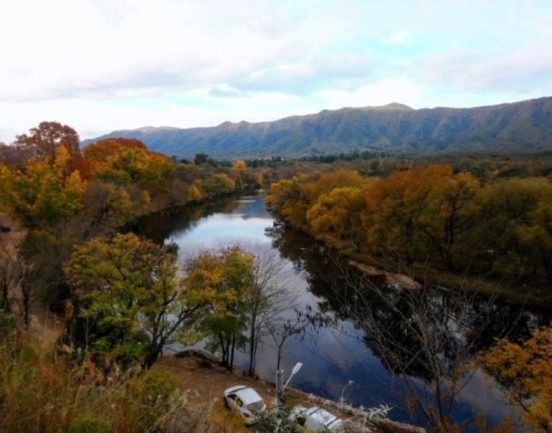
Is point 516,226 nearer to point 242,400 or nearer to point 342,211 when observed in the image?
point 342,211

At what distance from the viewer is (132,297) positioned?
15.4 meters

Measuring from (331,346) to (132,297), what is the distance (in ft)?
39.5

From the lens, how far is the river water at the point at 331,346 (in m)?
16.8

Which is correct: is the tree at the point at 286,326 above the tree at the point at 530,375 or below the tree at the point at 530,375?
below

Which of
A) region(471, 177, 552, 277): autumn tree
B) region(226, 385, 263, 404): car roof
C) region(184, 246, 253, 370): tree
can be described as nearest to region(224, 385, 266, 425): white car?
region(226, 385, 263, 404): car roof

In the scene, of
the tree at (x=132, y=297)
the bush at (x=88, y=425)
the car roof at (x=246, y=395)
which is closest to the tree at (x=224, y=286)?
the tree at (x=132, y=297)

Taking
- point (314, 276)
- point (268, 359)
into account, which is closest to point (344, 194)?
point (314, 276)

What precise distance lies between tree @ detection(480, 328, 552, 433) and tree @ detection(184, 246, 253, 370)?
34.6 feet

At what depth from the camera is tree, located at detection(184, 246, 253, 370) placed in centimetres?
1634

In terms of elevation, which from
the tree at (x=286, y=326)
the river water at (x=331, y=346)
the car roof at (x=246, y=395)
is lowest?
the river water at (x=331, y=346)

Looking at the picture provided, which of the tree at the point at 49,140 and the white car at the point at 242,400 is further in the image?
the tree at the point at 49,140

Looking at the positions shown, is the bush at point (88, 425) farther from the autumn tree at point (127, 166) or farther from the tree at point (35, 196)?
the autumn tree at point (127, 166)

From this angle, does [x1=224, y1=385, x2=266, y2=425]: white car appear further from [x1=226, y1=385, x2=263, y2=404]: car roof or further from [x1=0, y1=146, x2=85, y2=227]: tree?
[x1=0, y1=146, x2=85, y2=227]: tree

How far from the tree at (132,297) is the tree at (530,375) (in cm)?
1156
